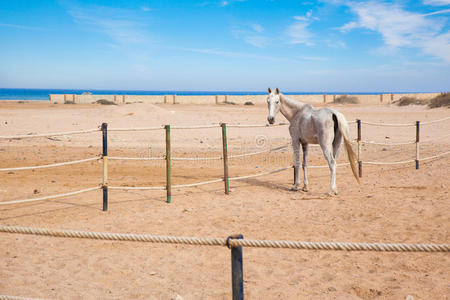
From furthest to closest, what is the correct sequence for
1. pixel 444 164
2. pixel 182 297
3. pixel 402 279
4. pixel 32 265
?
1. pixel 444 164
2. pixel 32 265
3. pixel 402 279
4. pixel 182 297

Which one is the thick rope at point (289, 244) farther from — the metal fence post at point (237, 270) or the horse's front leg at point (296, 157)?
the horse's front leg at point (296, 157)

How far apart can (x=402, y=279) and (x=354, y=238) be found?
4.29 ft

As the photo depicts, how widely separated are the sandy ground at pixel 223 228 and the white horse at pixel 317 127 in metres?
0.75

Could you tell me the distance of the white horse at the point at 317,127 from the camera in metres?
7.68

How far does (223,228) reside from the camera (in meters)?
5.92

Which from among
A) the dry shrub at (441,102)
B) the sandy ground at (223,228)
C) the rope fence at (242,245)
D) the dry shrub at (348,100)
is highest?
the dry shrub at (348,100)

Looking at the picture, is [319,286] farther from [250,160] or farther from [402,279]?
[250,160]

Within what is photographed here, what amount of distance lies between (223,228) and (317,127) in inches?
121

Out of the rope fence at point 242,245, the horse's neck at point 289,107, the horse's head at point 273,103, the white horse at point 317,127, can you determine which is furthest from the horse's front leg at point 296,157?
the rope fence at point 242,245

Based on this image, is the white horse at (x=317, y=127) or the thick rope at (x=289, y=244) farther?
the white horse at (x=317, y=127)

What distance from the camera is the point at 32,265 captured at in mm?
4551

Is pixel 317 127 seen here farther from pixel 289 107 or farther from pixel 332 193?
pixel 332 193

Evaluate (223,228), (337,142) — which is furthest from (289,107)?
(223,228)

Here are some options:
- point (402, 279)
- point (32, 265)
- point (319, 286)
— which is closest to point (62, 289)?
point (32, 265)
